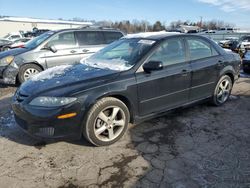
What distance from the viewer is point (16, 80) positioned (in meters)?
6.93

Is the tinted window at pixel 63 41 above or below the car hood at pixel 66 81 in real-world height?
above

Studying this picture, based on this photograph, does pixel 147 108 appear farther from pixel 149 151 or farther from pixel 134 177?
pixel 134 177

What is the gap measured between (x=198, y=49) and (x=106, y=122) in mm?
2400

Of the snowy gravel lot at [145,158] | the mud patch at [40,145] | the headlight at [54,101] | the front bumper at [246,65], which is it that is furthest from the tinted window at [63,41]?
the front bumper at [246,65]

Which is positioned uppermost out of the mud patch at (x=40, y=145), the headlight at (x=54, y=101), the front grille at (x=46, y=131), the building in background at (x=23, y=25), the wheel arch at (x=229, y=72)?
the building in background at (x=23, y=25)

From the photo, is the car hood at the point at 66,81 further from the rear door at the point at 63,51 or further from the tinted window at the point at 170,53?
the rear door at the point at 63,51

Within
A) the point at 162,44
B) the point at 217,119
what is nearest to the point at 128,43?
the point at 162,44

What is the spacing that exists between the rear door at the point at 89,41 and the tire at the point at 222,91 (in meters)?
4.15

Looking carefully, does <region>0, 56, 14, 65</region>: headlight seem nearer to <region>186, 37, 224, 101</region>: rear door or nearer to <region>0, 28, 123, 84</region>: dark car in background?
<region>0, 28, 123, 84</region>: dark car in background

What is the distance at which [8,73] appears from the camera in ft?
22.0

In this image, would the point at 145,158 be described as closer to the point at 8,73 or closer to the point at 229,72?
the point at 229,72

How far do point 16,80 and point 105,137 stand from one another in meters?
4.50

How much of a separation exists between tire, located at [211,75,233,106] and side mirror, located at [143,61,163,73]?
6.31ft

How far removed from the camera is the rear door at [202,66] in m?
4.48
